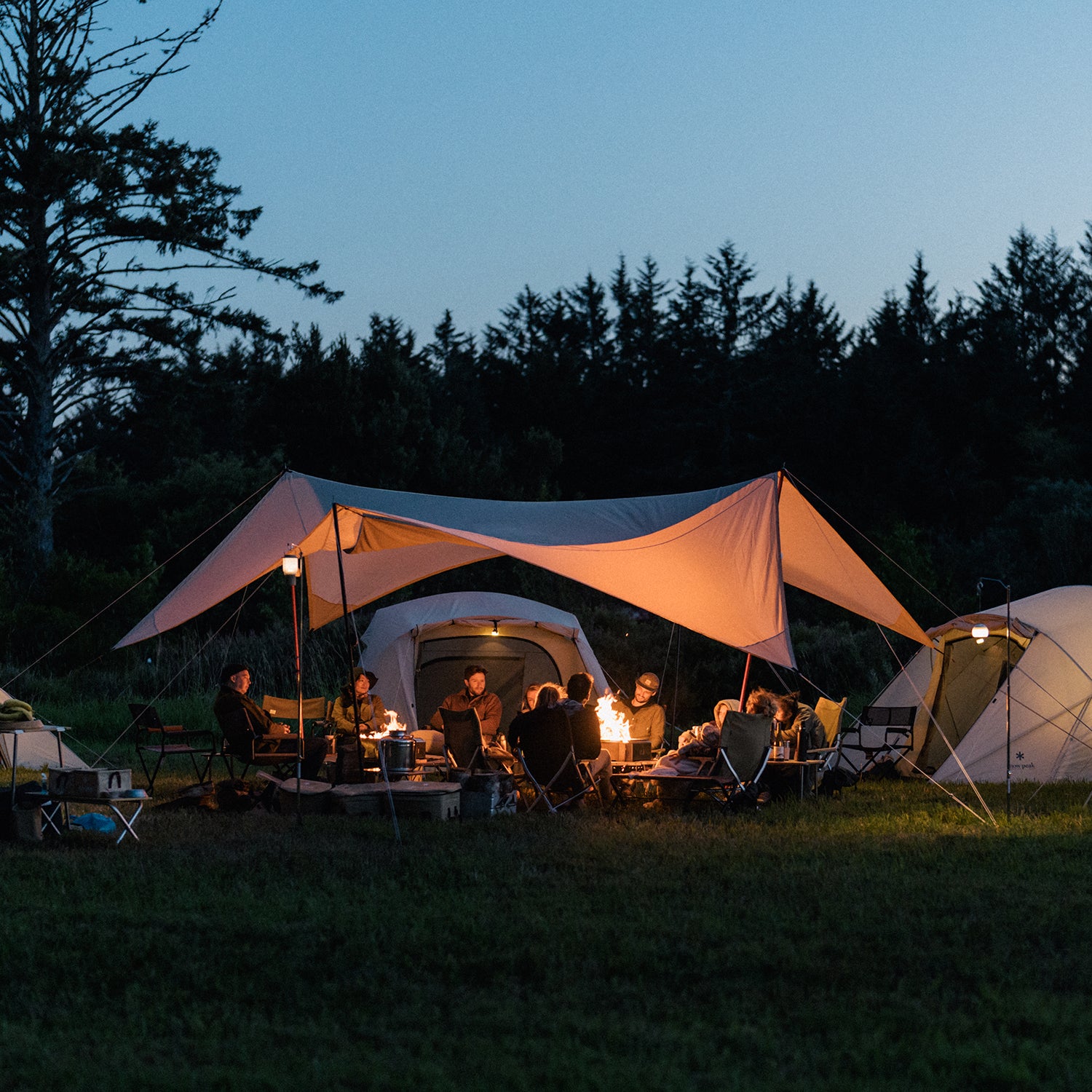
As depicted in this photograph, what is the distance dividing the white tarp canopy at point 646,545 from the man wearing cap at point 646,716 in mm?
1096

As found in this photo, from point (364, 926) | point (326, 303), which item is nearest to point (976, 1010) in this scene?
point (364, 926)

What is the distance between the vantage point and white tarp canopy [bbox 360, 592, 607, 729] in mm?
11570

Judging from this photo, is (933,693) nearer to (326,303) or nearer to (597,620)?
(597,620)

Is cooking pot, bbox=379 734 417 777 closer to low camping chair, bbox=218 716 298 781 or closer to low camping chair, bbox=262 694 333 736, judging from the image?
low camping chair, bbox=218 716 298 781

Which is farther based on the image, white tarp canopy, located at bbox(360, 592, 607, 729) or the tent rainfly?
white tarp canopy, located at bbox(360, 592, 607, 729)

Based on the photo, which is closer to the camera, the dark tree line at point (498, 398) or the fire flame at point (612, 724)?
the fire flame at point (612, 724)

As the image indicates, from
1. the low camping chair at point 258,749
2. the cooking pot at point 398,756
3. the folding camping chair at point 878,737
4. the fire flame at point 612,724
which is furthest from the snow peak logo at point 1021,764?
the low camping chair at point 258,749

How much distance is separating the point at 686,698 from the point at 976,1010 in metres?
12.1

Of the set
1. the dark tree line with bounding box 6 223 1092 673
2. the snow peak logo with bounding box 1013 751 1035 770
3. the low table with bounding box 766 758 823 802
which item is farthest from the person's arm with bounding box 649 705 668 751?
the dark tree line with bounding box 6 223 1092 673

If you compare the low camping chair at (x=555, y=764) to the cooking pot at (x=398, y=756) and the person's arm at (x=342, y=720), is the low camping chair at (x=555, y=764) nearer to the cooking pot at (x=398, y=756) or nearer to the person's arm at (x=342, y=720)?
the cooking pot at (x=398, y=756)

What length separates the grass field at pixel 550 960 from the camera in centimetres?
→ 350

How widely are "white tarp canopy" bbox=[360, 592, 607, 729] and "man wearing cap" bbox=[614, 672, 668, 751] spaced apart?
2.13m

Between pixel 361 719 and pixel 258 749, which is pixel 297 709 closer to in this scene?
pixel 361 719

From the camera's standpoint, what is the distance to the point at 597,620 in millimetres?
18203
